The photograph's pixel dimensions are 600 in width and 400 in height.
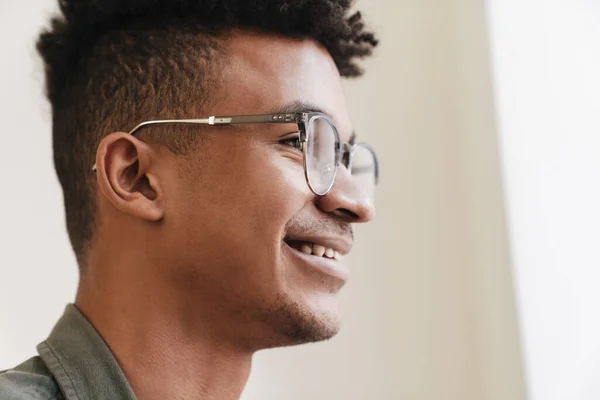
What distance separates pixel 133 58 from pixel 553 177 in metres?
0.89

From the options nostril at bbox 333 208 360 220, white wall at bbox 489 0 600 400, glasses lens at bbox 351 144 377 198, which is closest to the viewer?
nostril at bbox 333 208 360 220

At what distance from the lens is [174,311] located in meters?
1.04

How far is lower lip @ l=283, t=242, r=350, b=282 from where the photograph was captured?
1054 mm

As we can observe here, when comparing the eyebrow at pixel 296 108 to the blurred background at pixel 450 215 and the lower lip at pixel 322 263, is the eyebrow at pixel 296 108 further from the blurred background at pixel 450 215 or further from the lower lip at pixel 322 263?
the blurred background at pixel 450 215

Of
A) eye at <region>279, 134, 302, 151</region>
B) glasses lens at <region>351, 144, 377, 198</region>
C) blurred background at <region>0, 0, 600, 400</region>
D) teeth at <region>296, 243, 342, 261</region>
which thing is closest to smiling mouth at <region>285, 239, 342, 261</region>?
teeth at <region>296, 243, 342, 261</region>

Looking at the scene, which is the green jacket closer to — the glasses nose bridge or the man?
the man

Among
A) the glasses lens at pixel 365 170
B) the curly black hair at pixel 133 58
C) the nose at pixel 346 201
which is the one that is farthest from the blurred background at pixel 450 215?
the nose at pixel 346 201

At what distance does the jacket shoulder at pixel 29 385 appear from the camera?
0.92m

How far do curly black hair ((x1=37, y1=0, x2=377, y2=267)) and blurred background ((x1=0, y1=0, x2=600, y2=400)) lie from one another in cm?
32

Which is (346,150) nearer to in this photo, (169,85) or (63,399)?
(169,85)

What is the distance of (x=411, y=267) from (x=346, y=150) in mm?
519

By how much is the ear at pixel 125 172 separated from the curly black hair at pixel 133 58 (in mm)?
39

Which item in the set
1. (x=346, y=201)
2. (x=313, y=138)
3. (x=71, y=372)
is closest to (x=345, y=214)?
(x=346, y=201)

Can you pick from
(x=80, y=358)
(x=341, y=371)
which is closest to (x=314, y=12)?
(x=80, y=358)
